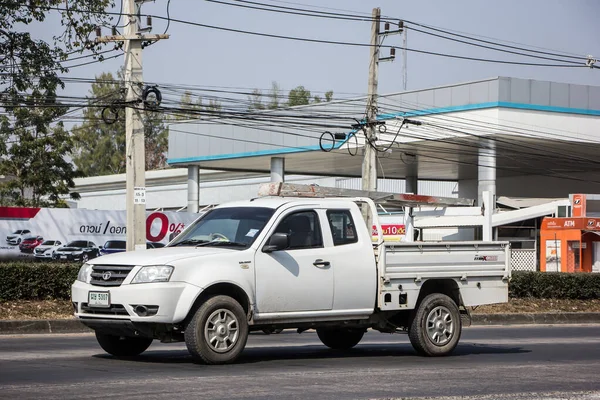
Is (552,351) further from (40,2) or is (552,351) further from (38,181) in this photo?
(38,181)

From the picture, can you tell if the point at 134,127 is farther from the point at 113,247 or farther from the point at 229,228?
the point at 229,228

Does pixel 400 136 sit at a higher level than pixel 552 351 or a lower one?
higher

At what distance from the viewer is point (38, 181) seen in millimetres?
51156

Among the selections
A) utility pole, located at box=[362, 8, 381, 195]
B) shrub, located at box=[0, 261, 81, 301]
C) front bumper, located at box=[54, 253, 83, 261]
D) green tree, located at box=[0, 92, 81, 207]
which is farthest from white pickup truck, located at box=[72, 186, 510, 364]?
green tree, located at box=[0, 92, 81, 207]

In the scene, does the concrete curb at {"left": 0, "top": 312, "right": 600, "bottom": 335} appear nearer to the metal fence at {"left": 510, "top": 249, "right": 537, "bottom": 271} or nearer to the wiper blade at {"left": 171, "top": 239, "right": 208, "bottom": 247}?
the wiper blade at {"left": 171, "top": 239, "right": 208, "bottom": 247}

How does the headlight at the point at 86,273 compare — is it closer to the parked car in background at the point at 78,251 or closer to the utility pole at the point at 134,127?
the utility pole at the point at 134,127

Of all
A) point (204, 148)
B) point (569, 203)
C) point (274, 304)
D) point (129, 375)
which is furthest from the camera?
point (204, 148)

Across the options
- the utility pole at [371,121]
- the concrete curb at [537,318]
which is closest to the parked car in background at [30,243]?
the utility pole at [371,121]

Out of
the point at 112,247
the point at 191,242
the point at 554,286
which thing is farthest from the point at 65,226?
the point at 191,242

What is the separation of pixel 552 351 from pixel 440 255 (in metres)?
2.68

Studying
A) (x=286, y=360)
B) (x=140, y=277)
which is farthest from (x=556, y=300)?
(x=140, y=277)

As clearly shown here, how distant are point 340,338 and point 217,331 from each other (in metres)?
3.20

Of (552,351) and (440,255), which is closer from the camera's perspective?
(440,255)

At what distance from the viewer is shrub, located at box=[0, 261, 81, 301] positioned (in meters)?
18.7
